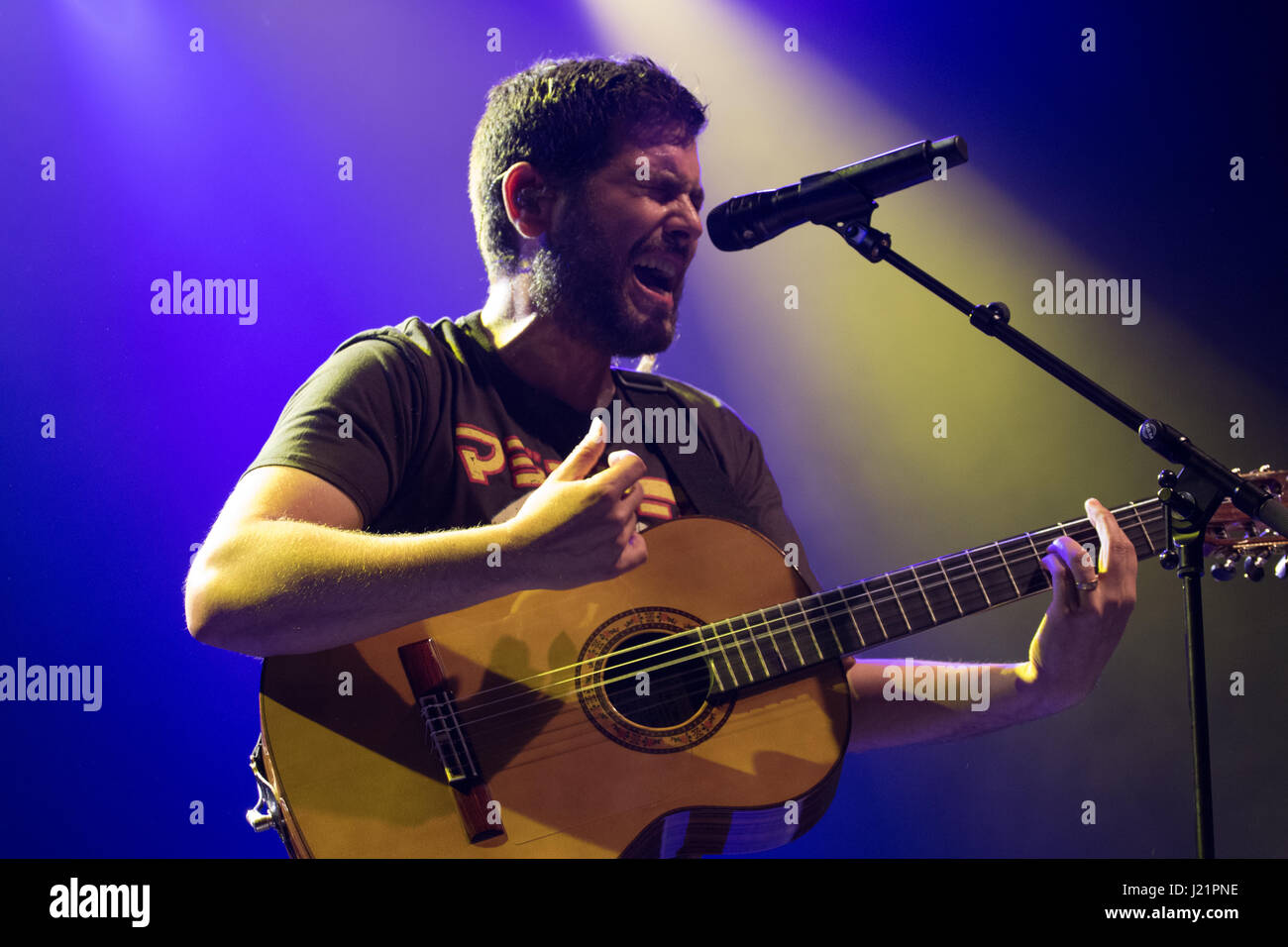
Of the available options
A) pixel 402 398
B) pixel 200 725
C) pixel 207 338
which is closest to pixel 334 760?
pixel 402 398

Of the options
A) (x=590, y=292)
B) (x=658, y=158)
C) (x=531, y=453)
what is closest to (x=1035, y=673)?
(x=531, y=453)

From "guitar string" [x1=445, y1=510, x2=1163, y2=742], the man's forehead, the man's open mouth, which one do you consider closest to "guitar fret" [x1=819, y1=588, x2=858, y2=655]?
"guitar string" [x1=445, y1=510, x2=1163, y2=742]

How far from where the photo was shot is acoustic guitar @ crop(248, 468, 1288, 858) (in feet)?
5.54

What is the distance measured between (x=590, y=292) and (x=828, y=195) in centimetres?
63

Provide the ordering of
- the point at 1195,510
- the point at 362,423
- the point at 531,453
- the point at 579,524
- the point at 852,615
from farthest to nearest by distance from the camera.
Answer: the point at 531,453 < the point at 852,615 < the point at 362,423 < the point at 1195,510 < the point at 579,524

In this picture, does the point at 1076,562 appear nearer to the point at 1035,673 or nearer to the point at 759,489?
the point at 1035,673

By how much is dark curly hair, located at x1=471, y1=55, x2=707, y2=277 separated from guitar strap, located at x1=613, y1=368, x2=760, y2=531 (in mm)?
448

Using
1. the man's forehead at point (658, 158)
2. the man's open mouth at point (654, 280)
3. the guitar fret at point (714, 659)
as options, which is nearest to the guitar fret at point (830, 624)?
the guitar fret at point (714, 659)

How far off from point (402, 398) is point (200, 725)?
1.25 meters

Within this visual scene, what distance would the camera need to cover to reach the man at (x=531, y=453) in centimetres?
169

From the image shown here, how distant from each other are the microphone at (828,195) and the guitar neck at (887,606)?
77 centimetres

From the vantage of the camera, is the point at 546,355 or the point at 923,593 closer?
the point at 923,593

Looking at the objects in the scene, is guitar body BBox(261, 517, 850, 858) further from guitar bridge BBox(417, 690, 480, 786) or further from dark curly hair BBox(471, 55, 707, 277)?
dark curly hair BBox(471, 55, 707, 277)

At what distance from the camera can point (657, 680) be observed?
1895 mm
